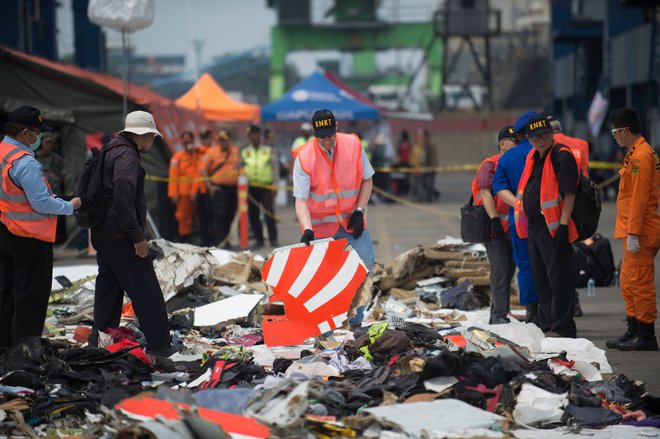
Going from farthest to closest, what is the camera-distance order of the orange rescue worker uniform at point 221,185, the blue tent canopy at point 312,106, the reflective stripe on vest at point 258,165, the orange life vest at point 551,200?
the blue tent canopy at point 312,106 → the reflective stripe on vest at point 258,165 → the orange rescue worker uniform at point 221,185 → the orange life vest at point 551,200

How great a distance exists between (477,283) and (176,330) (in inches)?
135

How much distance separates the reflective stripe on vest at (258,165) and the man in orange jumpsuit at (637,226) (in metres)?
10.9

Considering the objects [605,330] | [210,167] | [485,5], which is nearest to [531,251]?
[605,330]

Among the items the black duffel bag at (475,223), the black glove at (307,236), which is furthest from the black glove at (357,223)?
the black duffel bag at (475,223)

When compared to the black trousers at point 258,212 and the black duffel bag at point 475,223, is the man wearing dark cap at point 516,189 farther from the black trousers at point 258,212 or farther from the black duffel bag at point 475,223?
the black trousers at point 258,212

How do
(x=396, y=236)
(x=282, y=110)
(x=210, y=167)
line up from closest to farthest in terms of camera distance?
(x=210, y=167) < (x=396, y=236) < (x=282, y=110)

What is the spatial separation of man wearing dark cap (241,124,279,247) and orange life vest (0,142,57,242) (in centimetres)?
1085

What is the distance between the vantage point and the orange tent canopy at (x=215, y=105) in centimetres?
2941

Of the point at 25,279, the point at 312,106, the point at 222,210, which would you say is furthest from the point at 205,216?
the point at 312,106

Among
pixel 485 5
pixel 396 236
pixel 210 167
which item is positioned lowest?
pixel 396 236

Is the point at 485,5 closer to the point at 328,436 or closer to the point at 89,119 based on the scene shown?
the point at 89,119

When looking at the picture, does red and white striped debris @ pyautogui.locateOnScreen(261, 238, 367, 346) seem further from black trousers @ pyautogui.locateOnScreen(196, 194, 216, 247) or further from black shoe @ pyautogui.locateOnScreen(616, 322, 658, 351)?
black trousers @ pyautogui.locateOnScreen(196, 194, 216, 247)

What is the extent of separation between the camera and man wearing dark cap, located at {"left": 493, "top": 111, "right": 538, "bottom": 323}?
10.3m

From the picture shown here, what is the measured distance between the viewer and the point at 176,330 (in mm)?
10461
